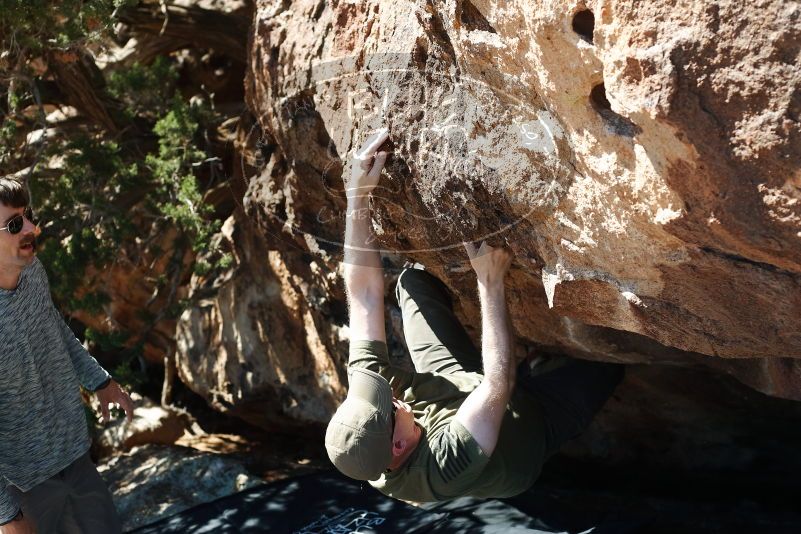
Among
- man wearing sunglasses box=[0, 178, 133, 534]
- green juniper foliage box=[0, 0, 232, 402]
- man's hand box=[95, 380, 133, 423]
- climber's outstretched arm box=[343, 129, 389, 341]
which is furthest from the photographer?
green juniper foliage box=[0, 0, 232, 402]

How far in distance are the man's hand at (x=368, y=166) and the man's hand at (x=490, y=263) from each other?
1.37ft

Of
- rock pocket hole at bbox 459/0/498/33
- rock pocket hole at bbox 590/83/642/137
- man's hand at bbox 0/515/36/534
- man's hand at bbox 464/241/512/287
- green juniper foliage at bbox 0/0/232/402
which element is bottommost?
man's hand at bbox 0/515/36/534

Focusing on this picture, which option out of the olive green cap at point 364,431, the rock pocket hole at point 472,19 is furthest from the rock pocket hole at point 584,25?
the olive green cap at point 364,431

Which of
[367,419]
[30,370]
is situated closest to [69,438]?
[30,370]

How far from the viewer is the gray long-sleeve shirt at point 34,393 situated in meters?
3.00

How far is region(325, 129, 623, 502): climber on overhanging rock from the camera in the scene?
107 inches

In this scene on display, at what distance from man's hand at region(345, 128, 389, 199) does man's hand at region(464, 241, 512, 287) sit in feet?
1.37

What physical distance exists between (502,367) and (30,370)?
1642 millimetres

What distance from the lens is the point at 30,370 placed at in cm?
309

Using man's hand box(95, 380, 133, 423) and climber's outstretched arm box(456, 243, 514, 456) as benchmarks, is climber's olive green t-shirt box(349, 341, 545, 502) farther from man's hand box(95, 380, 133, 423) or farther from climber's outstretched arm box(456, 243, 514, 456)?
man's hand box(95, 380, 133, 423)

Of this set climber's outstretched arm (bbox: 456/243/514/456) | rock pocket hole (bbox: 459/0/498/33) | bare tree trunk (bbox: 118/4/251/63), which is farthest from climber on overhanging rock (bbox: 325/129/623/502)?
bare tree trunk (bbox: 118/4/251/63)

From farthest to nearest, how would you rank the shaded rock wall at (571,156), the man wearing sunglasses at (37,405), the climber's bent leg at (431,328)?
the climber's bent leg at (431,328), the man wearing sunglasses at (37,405), the shaded rock wall at (571,156)

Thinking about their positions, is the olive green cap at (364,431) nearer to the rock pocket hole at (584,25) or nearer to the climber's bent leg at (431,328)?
the climber's bent leg at (431,328)

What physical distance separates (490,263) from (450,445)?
59 cm
